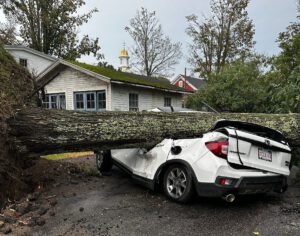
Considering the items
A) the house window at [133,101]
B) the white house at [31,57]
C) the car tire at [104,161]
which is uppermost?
the white house at [31,57]

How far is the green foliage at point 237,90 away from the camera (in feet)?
41.5

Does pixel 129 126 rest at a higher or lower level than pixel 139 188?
higher

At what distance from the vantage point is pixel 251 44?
80.2 feet

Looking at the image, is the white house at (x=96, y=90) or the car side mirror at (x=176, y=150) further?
the white house at (x=96, y=90)

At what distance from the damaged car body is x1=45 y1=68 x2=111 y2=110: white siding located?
9.47 meters

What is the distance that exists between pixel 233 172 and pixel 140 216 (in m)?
1.38

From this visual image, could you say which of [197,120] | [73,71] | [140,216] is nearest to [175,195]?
[140,216]

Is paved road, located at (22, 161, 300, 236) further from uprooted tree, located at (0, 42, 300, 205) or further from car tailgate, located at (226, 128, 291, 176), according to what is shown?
uprooted tree, located at (0, 42, 300, 205)

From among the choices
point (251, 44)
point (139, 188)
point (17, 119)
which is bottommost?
point (139, 188)

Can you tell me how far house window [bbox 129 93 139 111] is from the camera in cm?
1410

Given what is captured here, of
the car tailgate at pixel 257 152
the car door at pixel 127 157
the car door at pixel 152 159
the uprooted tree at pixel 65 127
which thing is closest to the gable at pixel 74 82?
the uprooted tree at pixel 65 127

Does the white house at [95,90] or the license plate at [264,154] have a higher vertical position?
the white house at [95,90]

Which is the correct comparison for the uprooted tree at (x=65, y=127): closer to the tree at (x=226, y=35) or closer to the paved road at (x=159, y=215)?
the paved road at (x=159, y=215)

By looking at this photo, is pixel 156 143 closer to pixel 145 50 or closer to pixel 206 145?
pixel 206 145
